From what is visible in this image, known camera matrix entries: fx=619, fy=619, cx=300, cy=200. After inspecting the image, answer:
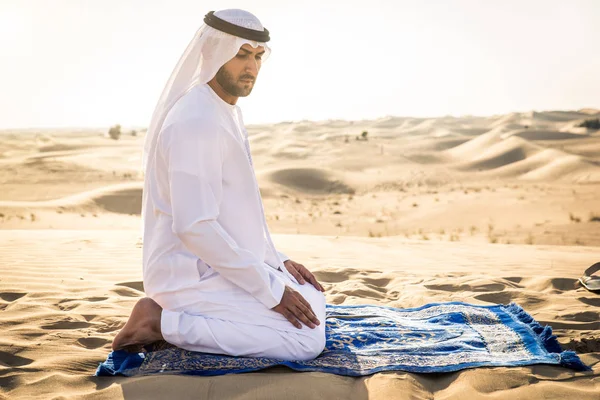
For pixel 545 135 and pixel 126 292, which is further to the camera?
pixel 545 135

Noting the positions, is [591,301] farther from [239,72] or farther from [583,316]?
[239,72]

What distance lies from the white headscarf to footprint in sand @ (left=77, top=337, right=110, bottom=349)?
0.95m

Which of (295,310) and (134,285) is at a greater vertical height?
(295,310)

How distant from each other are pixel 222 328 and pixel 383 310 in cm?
161

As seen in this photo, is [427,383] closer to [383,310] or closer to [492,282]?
[383,310]

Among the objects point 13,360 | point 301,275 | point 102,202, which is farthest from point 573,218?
point 13,360

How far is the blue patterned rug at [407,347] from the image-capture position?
329 cm

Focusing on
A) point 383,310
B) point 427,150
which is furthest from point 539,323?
point 427,150

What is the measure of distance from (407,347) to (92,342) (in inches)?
76.8

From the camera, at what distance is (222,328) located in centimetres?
333

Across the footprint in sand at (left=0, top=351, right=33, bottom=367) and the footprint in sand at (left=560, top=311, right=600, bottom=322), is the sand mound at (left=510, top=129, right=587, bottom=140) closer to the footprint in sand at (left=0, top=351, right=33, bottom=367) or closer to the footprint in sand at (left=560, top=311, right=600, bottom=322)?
the footprint in sand at (left=560, top=311, right=600, bottom=322)

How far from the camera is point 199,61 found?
364 cm

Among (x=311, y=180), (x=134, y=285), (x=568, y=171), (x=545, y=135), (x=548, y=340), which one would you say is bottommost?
(x=311, y=180)

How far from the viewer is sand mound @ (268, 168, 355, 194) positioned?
2519 centimetres
